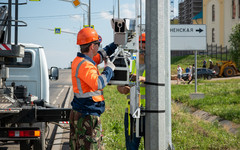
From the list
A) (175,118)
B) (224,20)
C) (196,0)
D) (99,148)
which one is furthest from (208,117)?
(196,0)

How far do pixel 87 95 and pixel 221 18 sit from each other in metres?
53.6

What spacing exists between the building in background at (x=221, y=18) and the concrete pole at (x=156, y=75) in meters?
49.9

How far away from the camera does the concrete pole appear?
10.8 ft

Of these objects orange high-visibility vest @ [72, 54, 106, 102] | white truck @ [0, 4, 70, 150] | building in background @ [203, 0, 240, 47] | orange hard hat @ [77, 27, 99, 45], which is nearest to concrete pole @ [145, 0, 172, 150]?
orange high-visibility vest @ [72, 54, 106, 102]

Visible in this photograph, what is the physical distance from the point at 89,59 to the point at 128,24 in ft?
2.25

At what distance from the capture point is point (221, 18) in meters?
53.7

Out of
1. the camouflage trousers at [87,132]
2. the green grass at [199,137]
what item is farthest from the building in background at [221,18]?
the camouflage trousers at [87,132]

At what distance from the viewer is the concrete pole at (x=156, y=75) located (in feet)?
10.8

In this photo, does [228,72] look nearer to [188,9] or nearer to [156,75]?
[156,75]

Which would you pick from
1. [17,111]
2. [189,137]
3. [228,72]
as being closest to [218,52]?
[228,72]

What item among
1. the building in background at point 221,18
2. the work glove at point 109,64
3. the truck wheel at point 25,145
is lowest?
the truck wheel at point 25,145

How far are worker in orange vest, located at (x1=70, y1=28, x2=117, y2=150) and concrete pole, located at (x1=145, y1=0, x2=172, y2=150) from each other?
1.56ft

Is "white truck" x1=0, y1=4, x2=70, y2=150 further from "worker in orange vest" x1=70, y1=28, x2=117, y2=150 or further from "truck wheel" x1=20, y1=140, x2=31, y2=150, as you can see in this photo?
"worker in orange vest" x1=70, y1=28, x2=117, y2=150

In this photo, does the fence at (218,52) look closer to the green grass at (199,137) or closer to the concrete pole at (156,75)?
the green grass at (199,137)
